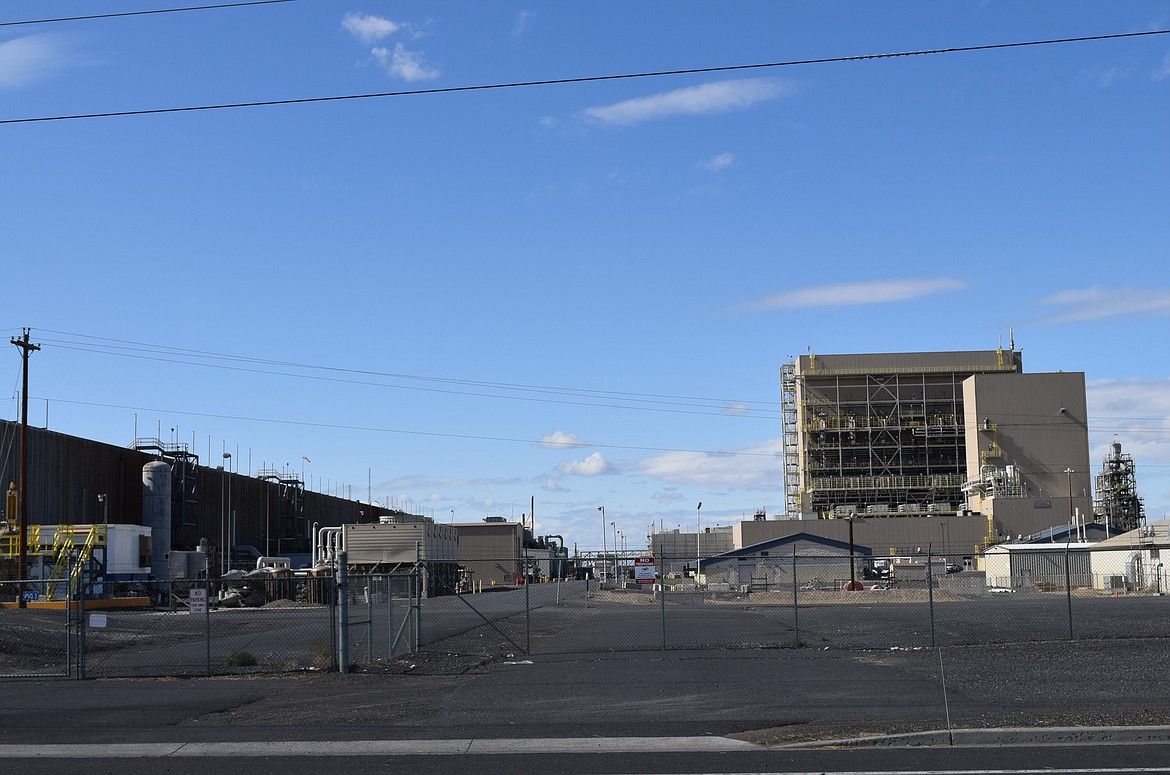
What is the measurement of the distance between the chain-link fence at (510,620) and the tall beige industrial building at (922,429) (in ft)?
111

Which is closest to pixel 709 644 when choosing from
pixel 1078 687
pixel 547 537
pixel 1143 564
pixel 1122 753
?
pixel 1078 687

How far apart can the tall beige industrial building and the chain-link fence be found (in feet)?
111

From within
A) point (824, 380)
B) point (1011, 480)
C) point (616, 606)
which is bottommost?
point (616, 606)

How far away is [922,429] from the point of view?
107 metres

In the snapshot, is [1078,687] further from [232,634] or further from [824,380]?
[824,380]

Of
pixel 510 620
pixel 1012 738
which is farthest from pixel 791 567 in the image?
pixel 1012 738

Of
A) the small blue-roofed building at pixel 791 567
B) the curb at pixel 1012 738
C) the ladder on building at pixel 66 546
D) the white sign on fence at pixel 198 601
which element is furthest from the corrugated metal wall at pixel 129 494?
the curb at pixel 1012 738

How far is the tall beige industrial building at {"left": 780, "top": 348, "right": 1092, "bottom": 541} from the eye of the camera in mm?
100062

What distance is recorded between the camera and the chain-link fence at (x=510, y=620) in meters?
23.5

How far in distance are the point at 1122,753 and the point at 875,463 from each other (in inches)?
3949

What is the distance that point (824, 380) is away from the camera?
11081cm

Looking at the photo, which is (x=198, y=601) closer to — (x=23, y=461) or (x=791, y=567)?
(x=23, y=461)

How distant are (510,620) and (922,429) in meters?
76.2

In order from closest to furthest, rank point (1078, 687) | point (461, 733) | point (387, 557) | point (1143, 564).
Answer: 1. point (461, 733)
2. point (1078, 687)
3. point (1143, 564)
4. point (387, 557)
